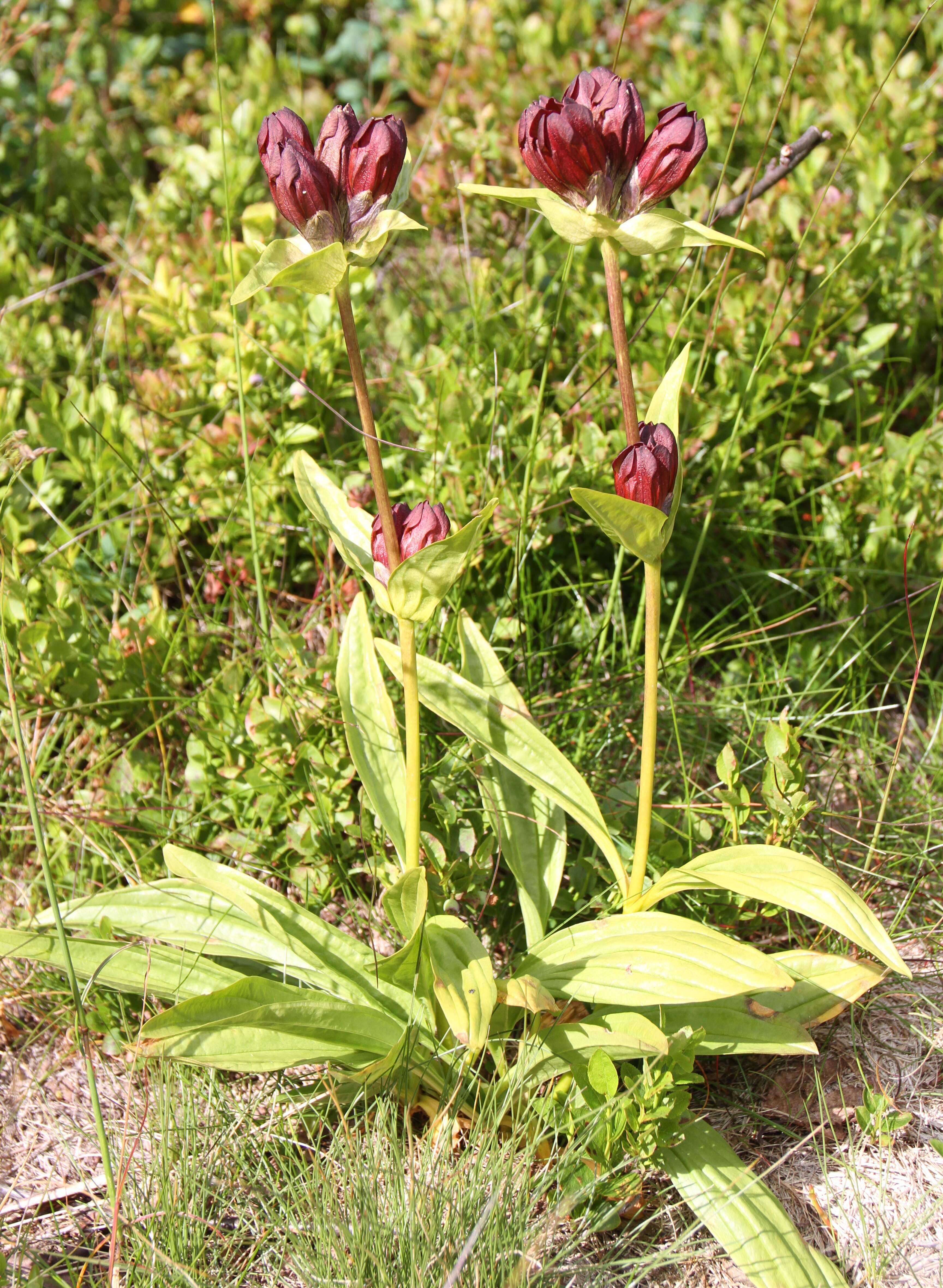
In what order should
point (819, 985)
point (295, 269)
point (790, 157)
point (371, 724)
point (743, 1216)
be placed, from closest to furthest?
point (295, 269) < point (743, 1216) < point (819, 985) < point (371, 724) < point (790, 157)

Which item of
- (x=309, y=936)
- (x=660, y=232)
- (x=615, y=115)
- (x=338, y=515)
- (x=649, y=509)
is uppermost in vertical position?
(x=615, y=115)

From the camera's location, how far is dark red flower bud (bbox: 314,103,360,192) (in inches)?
51.3

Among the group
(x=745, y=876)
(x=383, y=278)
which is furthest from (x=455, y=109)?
(x=745, y=876)

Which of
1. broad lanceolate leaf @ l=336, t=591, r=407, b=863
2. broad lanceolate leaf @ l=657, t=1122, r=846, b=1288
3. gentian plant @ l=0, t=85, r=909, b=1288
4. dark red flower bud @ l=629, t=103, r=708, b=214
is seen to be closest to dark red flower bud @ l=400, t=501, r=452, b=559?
gentian plant @ l=0, t=85, r=909, b=1288

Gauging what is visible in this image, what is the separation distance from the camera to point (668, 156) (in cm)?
131

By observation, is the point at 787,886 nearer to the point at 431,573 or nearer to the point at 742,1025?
the point at 742,1025

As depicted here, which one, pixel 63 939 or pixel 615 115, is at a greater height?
pixel 615 115

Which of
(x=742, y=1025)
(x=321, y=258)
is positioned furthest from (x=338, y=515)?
(x=742, y=1025)

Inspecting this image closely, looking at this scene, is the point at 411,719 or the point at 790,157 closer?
the point at 411,719

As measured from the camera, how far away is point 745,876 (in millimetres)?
1472

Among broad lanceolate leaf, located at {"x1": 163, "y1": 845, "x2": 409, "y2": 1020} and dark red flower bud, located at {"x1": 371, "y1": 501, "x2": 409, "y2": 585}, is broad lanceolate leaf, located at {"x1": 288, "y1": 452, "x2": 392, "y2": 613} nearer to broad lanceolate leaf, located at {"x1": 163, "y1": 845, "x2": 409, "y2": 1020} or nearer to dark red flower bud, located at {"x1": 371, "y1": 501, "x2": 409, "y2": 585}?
dark red flower bud, located at {"x1": 371, "y1": 501, "x2": 409, "y2": 585}

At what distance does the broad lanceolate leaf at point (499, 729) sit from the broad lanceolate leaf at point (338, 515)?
159mm

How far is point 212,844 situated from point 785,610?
1411 mm

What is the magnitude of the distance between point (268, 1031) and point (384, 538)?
726 millimetres
